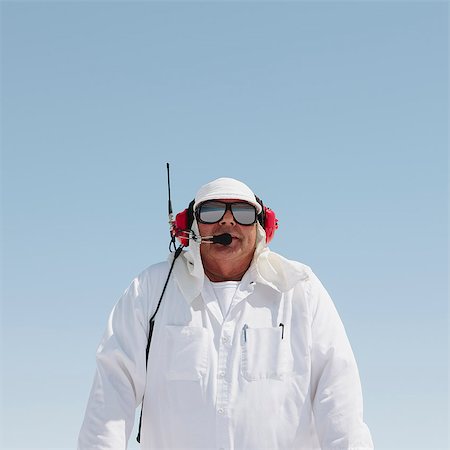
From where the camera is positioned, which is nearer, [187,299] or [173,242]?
[187,299]

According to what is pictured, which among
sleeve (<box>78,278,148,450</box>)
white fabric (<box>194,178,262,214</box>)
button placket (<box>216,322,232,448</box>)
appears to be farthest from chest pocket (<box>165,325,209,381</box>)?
white fabric (<box>194,178,262,214</box>)

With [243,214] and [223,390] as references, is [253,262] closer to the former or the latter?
[243,214]

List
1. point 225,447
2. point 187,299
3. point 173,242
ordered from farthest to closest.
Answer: point 173,242 → point 187,299 → point 225,447

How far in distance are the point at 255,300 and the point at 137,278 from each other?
1129 mm

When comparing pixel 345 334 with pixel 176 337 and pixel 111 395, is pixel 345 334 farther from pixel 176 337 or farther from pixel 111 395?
pixel 111 395

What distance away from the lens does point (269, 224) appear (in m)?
8.25

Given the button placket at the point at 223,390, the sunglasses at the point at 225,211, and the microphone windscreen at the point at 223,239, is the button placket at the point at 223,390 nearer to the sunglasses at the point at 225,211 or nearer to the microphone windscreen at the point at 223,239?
the microphone windscreen at the point at 223,239

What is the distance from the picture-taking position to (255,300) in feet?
25.6

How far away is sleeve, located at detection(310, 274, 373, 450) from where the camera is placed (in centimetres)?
720

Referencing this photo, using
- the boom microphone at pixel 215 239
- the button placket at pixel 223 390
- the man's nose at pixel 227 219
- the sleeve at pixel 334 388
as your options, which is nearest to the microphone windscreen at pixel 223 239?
the boom microphone at pixel 215 239

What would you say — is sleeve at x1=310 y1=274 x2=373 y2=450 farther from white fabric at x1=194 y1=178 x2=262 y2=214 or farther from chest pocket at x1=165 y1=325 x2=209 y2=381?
white fabric at x1=194 y1=178 x2=262 y2=214

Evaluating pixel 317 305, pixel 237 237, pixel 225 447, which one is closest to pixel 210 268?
pixel 237 237

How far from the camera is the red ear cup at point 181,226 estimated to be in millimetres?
8156

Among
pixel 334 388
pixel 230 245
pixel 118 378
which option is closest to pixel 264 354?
pixel 334 388
